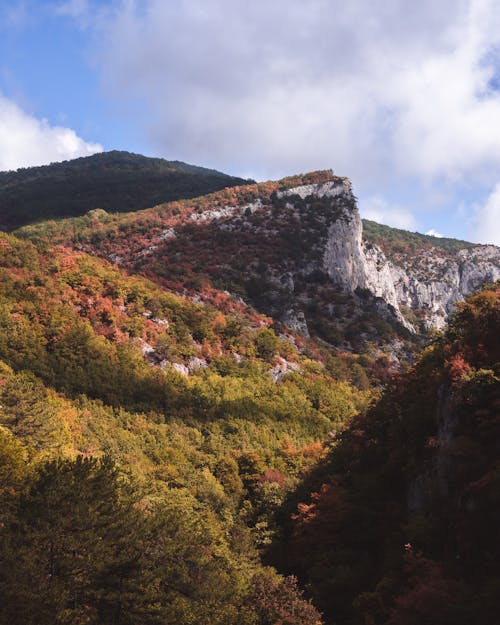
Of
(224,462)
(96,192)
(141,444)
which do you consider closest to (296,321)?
(224,462)

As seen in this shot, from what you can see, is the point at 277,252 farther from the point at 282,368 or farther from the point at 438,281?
the point at 438,281

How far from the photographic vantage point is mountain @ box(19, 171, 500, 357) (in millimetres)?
92375

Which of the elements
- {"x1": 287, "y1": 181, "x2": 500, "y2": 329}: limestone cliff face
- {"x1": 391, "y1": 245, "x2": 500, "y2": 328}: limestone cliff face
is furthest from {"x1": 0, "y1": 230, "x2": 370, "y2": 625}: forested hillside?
{"x1": 391, "y1": 245, "x2": 500, "y2": 328}: limestone cliff face

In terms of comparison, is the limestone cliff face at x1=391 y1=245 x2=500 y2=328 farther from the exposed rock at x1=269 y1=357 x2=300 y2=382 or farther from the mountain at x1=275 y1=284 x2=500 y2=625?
the mountain at x1=275 y1=284 x2=500 y2=625

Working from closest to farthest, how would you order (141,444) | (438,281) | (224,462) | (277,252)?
(141,444) < (224,462) < (277,252) < (438,281)

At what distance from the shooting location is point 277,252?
112 m

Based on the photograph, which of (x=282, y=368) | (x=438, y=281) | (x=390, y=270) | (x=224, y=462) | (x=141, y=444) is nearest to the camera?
(x=141, y=444)

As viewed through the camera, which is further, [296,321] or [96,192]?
[96,192]

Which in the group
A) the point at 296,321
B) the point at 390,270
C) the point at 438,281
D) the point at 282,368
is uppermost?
the point at 438,281

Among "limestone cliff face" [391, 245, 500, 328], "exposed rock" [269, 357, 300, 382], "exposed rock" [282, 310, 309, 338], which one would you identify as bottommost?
"exposed rock" [269, 357, 300, 382]

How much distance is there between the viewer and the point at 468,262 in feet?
632

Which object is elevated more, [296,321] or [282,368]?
[296,321]

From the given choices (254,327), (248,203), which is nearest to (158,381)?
(254,327)

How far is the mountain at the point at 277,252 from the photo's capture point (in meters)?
92.4
